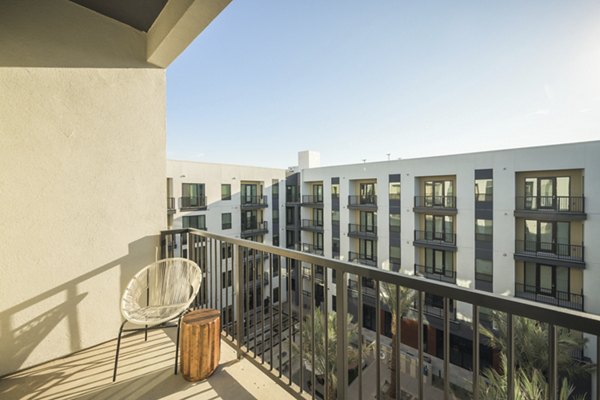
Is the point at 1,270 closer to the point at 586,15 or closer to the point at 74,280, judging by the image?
the point at 74,280

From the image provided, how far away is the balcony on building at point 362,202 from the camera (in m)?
12.4

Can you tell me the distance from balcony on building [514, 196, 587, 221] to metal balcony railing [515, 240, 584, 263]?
0.92 metres

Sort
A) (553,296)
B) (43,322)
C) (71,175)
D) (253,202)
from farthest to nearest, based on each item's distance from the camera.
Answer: (253,202) → (553,296) → (71,175) → (43,322)

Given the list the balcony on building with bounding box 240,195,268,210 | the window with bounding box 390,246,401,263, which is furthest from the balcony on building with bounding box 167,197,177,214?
the window with bounding box 390,246,401,263

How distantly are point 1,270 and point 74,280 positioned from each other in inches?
15.7

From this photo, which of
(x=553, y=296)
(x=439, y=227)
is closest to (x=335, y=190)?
(x=439, y=227)

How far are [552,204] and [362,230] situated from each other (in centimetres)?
732

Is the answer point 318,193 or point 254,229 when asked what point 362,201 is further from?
point 254,229

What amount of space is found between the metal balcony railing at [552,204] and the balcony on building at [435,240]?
2.53 metres

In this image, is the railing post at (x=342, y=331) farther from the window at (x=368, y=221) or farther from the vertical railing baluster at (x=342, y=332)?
the window at (x=368, y=221)

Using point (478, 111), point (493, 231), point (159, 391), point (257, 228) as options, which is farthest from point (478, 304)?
point (257, 228)

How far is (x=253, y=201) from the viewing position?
15.3 m

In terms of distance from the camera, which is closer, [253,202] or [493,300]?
[493,300]

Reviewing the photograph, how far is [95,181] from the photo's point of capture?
2.02 meters
